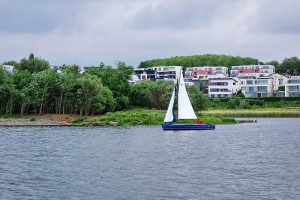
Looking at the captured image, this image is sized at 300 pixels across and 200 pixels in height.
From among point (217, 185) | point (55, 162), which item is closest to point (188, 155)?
point (55, 162)

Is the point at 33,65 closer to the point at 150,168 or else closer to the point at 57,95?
the point at 57,95

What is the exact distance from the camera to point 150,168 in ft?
144

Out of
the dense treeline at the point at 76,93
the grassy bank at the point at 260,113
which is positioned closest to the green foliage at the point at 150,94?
the dense treeline at the point at 76,93

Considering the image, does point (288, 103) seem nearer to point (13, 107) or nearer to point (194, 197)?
point (13, 107)

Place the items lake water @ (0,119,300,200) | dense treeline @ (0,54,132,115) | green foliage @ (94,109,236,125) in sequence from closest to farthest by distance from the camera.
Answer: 1. lake water @ (0,119,300,200)
2. green foliage @ (94,109,236,125)
3. dense treeline @ (0,54,132,115)

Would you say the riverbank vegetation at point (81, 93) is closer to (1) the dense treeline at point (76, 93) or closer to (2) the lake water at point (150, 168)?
(1) the dense treeline at point (76, 93)

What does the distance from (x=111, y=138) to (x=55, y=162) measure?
25.6 meters

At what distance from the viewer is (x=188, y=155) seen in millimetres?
53344

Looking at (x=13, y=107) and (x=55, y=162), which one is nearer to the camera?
(x=55, y=162)

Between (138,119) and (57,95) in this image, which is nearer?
(138,119)

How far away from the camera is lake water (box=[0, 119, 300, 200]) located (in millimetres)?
34031

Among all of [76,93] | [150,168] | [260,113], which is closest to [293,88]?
[260,113]

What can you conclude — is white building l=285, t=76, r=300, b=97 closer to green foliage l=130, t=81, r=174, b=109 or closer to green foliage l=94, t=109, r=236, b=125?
green foliage l=130, t=81, r=174, b=109

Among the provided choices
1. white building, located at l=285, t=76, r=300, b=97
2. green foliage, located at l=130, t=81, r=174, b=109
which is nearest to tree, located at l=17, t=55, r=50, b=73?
green foliage, located at l=130, t=81, r=174, b=109
